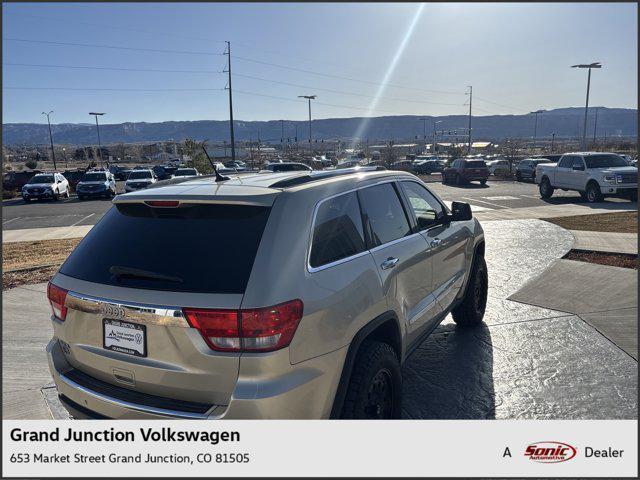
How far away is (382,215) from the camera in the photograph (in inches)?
139

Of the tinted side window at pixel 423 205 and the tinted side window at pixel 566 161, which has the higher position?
the tinted side window at pixel 423 205

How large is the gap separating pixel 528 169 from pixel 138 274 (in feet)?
111

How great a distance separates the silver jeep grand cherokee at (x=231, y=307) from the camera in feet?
7.43

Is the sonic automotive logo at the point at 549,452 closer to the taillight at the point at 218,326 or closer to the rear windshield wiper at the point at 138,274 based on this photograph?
the taillight at the point at 218,326

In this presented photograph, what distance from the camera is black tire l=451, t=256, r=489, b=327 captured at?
5.22 meters

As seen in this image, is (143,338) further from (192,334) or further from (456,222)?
(456,222)

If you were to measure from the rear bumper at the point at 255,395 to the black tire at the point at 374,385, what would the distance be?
0.18m

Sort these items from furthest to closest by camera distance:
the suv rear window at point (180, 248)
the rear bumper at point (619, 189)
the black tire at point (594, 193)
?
the black tire at point (594, 193)
the rear bumper at point (619, 189)
the suv rear window at point (180, 248)

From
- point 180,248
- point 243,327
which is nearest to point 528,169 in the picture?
point 180,248

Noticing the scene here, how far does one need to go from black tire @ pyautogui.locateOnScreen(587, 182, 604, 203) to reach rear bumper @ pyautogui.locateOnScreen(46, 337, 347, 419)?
18.6 m

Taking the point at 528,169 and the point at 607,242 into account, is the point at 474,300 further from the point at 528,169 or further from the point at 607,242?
the point at 528,169

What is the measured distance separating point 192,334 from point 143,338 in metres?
0.31

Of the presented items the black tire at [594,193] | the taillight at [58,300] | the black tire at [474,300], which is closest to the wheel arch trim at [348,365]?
the taillight at [58,300]

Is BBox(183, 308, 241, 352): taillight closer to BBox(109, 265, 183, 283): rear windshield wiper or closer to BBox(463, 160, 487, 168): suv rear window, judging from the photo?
BBox(109, 265, 183, 283): rear windshield wiper
